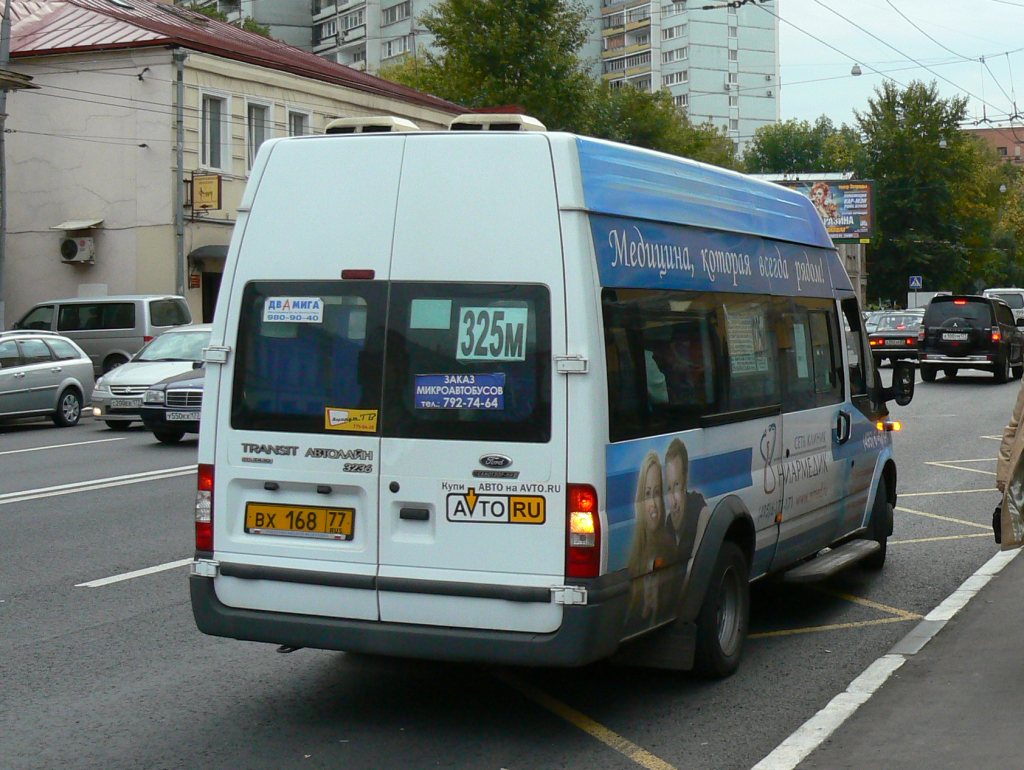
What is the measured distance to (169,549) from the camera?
405 inches

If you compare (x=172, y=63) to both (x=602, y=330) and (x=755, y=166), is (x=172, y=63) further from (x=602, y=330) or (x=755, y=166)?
(x=755, y=166)

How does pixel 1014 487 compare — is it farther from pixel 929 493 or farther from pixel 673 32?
pixel 673 32

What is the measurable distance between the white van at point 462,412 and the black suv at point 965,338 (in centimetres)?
2686

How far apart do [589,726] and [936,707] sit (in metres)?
1.47

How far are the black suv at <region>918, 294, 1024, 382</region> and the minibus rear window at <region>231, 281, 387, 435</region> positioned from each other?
27476mm

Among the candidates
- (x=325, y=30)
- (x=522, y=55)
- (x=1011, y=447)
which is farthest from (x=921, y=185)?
(x=1011, y=447)

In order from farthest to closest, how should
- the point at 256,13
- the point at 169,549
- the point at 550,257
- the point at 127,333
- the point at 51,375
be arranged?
the point at 256,13 → the point at 127,333 → the point at 51,375 → the point at 169,549 → the point at 550,257

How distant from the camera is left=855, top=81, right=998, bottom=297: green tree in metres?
76.2

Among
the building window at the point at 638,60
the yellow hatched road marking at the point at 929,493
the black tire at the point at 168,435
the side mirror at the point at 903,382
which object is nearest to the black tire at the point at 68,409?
the black tire at the point at 168,435

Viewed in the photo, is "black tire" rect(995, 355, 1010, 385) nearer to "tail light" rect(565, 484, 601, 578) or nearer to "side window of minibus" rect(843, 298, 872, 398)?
"side window of minibus" rect(843, 298, 872, 398)

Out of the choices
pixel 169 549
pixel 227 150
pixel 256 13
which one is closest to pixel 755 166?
pixel 256 13

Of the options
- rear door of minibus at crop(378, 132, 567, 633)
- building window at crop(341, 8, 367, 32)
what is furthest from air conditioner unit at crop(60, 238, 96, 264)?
building window at crop(341, 8, 367, 32)

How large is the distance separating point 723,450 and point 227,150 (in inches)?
1243

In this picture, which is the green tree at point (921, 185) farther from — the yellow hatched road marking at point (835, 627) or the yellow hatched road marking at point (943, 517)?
the yellow hatched road marking at point (835, 627)
